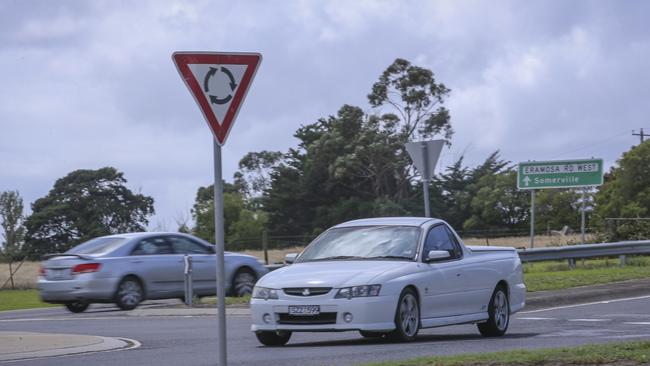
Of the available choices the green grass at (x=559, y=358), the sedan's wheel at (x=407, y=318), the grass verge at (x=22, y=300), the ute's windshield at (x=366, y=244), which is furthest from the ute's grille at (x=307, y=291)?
the grass verge at (x=22, y=300)

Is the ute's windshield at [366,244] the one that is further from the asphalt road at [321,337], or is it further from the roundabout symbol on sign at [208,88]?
the roundabout symbol on sign at [208,88]

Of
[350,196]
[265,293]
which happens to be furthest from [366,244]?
[350,196]

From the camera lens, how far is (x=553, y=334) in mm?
15008

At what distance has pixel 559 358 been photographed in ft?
34.9

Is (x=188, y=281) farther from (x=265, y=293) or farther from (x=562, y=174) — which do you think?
(x=562, y=174)

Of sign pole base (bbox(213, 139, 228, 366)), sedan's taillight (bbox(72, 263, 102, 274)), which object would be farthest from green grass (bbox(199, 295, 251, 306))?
sign pole base (bbox(213, 139, 228, 366))

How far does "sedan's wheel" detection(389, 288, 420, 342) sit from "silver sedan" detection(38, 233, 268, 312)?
33.1ft

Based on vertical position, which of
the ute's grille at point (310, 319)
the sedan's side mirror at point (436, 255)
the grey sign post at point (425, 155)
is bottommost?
the ute's grille at point (310, 319)

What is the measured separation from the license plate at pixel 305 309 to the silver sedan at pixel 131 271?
33.0ft

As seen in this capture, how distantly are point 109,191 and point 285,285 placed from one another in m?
57.3

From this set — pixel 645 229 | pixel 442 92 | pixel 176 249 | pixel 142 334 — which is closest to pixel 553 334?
pixel 142 334

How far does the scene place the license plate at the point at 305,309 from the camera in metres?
13.2

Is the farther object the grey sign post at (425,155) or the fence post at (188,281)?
the fence post at (188,281)

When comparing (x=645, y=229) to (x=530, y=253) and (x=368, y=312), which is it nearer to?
(x=530, y=253)
